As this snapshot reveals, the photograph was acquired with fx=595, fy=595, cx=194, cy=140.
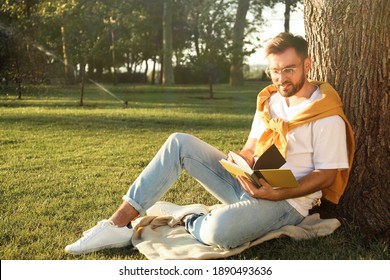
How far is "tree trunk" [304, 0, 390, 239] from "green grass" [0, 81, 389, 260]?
0.20 meters

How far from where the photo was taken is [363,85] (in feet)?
12.2

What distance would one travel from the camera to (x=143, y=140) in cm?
821

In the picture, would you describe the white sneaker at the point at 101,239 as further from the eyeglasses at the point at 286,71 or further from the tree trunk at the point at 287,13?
the tree trunk at the point at 287,13

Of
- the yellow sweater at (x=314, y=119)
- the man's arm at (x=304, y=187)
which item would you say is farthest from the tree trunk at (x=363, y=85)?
the man's arm at (x=304, y=187)

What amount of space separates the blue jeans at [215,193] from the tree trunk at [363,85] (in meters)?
0.52

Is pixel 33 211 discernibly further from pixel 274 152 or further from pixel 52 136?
pixel 52 136

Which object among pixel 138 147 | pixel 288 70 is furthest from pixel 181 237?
pixel 138 147

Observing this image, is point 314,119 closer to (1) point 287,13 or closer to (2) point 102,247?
(2) point 102,247

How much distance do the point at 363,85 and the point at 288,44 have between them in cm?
67

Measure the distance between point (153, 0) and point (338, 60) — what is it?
25206mm

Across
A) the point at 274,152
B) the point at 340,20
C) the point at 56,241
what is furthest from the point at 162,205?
the point at 340,20

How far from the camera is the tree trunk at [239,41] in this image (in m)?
20.0

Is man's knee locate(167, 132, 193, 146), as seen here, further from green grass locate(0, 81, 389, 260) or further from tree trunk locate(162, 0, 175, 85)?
tree trunk locate(162, 0, 175, 85)

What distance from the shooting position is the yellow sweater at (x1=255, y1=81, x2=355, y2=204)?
329cm
